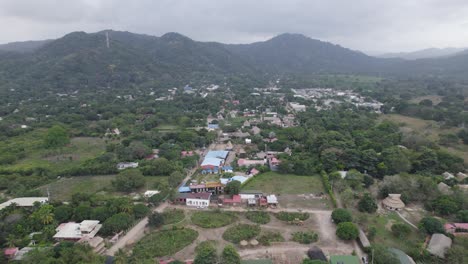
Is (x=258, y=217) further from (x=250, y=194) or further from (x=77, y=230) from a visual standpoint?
(x=77, y=230)

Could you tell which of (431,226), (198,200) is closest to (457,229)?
(431,226)

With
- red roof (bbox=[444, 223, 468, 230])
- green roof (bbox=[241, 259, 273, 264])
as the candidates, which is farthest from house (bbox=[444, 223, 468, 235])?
green roof (bbox=[241, 259, 273, 264])

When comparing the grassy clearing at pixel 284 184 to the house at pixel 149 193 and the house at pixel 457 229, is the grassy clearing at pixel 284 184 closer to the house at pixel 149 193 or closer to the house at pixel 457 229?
the house at pixel 149 193

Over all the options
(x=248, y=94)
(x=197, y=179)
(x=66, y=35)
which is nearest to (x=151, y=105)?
(x=248, y=94)

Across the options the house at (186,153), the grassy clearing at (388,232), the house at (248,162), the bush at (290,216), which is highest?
the house at (186,153)

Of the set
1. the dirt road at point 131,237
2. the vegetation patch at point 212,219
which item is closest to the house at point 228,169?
the vegetation patch at point 212,219

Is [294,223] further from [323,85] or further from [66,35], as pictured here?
[66,35]
